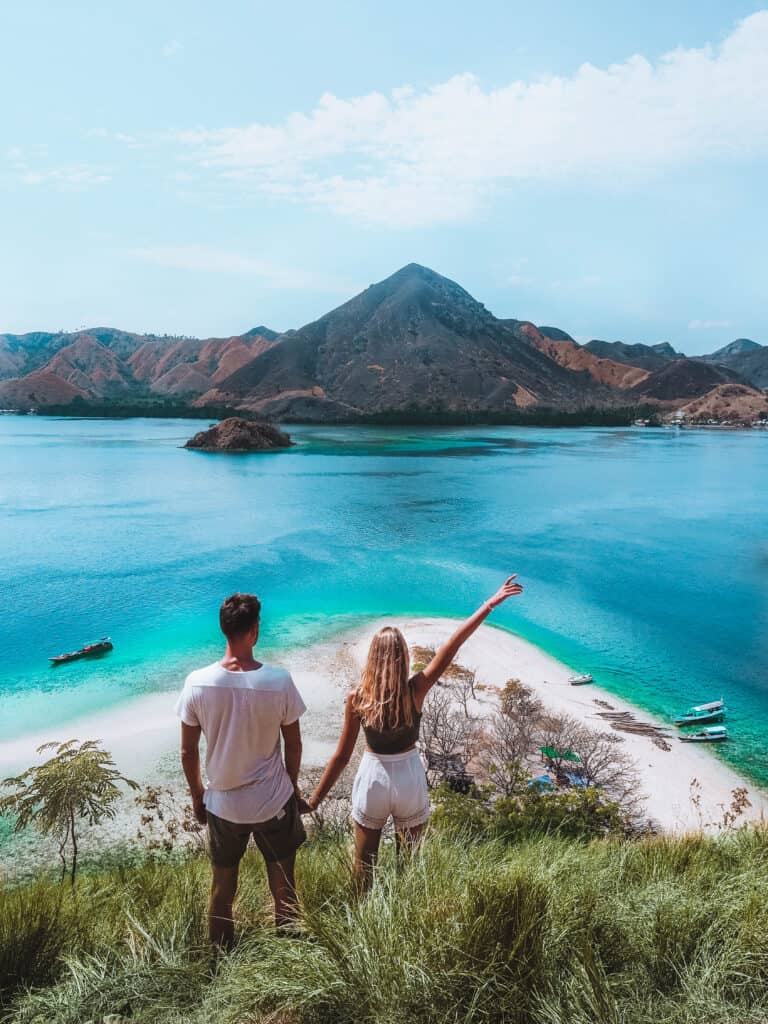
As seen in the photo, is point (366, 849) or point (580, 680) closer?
point (366, 849)

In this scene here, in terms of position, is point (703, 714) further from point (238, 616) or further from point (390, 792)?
point (238, 616)

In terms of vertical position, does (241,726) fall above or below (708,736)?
above

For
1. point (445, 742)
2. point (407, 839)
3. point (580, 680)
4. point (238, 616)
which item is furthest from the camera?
point (580, 680)

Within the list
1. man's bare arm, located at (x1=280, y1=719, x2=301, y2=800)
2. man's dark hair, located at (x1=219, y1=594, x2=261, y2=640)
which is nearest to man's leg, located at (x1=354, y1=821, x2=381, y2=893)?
man's bare arm, located at (x1=280, y1=719, x2=301, y2=800)

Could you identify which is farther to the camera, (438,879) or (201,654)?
(201,654)

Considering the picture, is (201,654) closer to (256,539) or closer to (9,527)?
(256,539)

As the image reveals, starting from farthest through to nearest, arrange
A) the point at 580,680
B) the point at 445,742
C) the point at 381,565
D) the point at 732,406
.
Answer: the point at 732,406
the point at 381,565
the point at 580,680
the point at 445,742

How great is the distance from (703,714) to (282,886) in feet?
54.3

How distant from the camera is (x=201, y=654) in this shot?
21.7m

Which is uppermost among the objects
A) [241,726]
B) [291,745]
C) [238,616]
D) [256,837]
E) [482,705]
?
[238,616]

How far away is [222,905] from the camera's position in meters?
3.54

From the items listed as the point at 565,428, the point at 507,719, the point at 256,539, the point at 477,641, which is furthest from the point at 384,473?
the point at 565,428

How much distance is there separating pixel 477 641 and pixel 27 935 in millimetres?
19821

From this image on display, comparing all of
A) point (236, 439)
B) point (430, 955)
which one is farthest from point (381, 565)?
point (236, 439)
